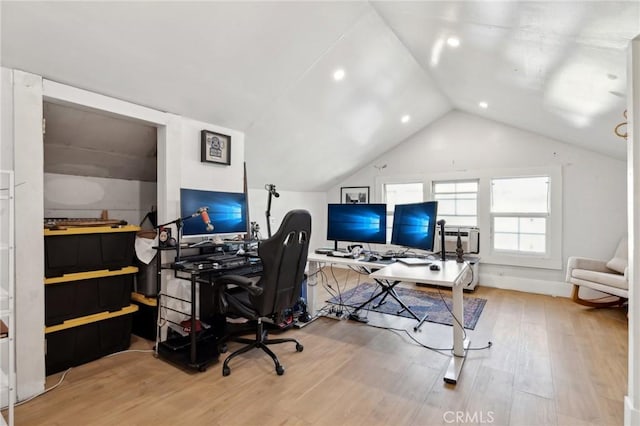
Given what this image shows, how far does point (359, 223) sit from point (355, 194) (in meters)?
3.31

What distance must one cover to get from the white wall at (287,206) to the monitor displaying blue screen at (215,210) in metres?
1.71

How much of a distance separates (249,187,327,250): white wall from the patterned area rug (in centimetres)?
160

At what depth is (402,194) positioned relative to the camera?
6.03 m

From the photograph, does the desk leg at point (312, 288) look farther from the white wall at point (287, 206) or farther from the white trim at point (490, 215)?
the white trim at point (490, 215)

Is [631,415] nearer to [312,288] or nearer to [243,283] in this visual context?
[243,283]

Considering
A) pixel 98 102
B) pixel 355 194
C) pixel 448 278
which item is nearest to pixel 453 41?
pixel 448 278

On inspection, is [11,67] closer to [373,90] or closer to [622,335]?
[373,90]

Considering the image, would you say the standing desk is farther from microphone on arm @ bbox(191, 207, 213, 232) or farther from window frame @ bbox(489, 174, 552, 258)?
window frame @ bbox(489, 174, 552, 258)

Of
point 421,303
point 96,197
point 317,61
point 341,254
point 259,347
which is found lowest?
point 421,303

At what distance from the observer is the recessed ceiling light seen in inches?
110

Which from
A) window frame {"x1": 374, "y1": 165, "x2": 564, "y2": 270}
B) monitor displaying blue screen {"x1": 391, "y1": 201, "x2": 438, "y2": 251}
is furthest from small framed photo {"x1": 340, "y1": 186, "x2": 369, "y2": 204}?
monitor displaying blue screen {"x1": 391, "y1": 201, "x2": 438, "y2": 251}

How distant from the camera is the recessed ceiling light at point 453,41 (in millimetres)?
2791

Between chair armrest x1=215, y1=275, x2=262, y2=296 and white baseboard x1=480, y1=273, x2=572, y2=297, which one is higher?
chair armrest x1=215, y1=275, x2=262, y2=296

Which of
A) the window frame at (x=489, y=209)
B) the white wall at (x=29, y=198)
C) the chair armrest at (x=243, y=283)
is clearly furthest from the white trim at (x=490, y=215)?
the white wall at (x=29, y=198)
